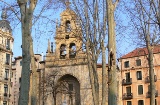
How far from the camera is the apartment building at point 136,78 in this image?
5512cm

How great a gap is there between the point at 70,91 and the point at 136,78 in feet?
41.7

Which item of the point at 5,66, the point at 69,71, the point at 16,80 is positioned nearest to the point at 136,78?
the point at 69,71

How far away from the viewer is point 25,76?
11773 mm

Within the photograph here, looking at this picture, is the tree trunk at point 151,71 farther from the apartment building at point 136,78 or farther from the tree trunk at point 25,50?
the apartment building at point 136,78

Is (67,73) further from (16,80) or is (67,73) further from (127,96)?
(16,80)

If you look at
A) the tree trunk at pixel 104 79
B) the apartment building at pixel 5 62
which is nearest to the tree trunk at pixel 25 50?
the tree trunk at pixel 104 79

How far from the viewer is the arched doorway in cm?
5156

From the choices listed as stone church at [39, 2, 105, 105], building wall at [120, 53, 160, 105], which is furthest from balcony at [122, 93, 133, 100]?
stone church at [39, 2, 105, 105]

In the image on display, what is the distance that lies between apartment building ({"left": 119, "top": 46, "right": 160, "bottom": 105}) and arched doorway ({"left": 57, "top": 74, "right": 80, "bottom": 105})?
29.7 feet

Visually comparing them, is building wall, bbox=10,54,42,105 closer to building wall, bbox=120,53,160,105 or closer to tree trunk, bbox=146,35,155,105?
building wall, bbox=120,53,160,105

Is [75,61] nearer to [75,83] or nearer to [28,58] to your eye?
[75,83]

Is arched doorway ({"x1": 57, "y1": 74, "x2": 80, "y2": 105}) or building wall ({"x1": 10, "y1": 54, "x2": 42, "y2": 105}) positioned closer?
arched doorway ({"x1": 57, "y1": 74, "x2": 80, "y2": 105})

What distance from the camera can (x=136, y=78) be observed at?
185 feet

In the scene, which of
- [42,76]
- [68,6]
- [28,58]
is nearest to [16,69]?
[42,76]
